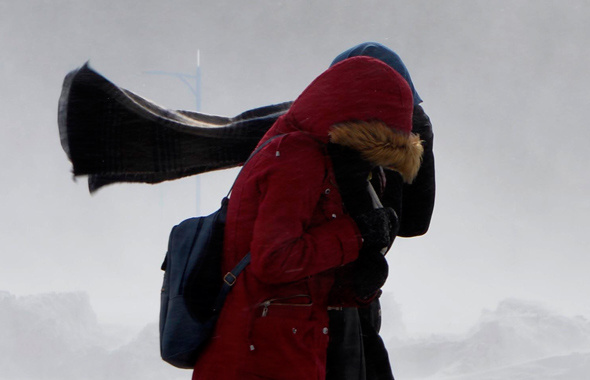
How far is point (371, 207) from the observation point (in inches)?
60.7

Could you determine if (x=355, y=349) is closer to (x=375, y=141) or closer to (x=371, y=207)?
(x=371, y=207)

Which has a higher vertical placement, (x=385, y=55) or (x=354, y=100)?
(x=385, y=55)

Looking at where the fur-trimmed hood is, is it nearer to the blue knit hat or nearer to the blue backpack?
the blue backpack

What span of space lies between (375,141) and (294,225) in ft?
0.95

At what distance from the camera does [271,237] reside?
1344 millimetres

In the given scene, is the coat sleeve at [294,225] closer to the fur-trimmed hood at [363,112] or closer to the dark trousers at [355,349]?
the fur-trimmed hood at [363,112]

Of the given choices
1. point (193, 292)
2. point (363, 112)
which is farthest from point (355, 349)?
point (363, 112)

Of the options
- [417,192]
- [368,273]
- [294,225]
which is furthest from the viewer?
[417,192]

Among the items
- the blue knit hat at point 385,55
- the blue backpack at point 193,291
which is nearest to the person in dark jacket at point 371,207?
the blue knit hat at point 385,55

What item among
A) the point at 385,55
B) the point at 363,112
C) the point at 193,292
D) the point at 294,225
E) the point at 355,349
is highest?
the point at 385,55

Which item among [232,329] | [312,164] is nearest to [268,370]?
[232,329]

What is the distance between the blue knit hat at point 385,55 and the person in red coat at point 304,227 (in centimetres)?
36

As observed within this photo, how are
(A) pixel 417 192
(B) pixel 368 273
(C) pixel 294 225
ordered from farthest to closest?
(A) pixel 417 192, (B) pixel 368 273, (C) pixel 294 225

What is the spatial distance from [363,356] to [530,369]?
5.75 m
